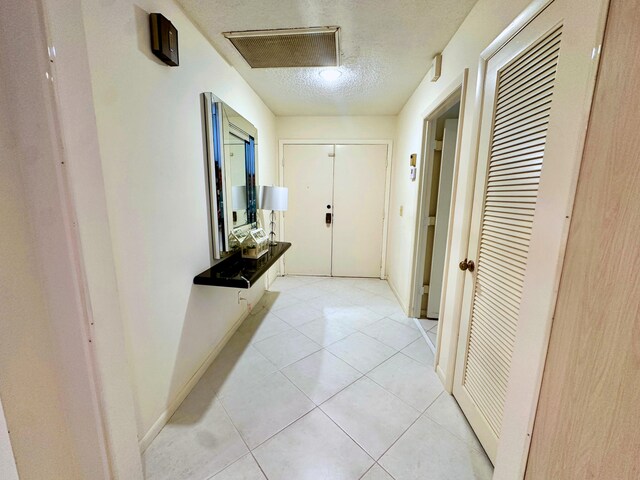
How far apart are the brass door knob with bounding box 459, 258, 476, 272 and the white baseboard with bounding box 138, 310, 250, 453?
6.09 ft

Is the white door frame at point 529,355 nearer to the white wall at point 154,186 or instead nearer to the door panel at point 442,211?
the door panel at point 442,211

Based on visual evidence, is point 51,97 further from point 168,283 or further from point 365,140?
point 365,140

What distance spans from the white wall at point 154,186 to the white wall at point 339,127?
178cm

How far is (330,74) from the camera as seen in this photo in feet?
7.55

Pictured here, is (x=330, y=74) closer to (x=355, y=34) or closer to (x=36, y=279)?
(x=355, y=34)

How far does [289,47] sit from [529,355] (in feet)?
7.43

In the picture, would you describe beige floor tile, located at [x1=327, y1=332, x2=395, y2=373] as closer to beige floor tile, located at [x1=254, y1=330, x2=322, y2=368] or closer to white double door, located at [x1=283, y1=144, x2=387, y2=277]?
beige floor tile, located at [x1=254, y1=330, x2=322, y2=368]

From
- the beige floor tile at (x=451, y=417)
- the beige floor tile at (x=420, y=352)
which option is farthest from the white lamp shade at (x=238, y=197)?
the beige floor tile at (x=451, y=417)

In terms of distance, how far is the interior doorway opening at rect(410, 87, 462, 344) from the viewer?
2355 millimetres

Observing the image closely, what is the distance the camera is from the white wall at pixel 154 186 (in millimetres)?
1067

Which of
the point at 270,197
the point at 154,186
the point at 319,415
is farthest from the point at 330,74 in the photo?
the point at 319,415

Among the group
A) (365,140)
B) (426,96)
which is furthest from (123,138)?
(365,140)

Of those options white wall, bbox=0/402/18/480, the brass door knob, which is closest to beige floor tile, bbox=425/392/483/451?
the brass door knob

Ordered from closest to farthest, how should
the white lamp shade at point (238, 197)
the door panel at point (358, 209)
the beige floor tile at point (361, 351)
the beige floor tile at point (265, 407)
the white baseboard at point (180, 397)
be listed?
the white baseboard at point (180, 397)
the beige floor tile at point (265, 407)
the beige floor tile at point (361, 351)
the white lamp shade at point (238, 197)
the door panel at point (358, 209)
